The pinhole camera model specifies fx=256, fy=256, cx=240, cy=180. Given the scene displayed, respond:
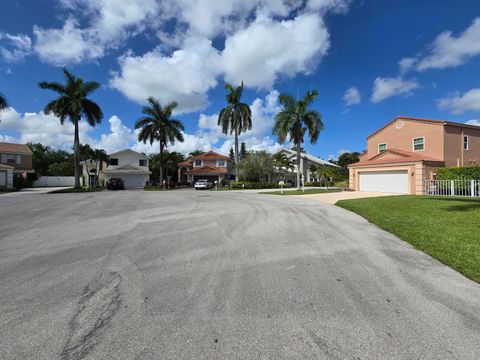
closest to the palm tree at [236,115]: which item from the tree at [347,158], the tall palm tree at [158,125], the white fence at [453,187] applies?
the tall palm tree at [158,125]

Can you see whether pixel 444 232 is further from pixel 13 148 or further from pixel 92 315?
pixel 13 148

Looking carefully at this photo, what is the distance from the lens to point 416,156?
902 inches

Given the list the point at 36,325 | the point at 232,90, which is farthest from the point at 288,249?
the point at 232,90

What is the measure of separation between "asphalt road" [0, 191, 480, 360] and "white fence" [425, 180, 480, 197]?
15.9 m

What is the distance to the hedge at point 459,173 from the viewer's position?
18.6 m

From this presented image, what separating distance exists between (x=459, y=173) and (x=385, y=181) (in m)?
5.57

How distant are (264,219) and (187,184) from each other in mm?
37609

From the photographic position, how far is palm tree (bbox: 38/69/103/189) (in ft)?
97.6

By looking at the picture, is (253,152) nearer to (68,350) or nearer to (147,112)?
(147,112)

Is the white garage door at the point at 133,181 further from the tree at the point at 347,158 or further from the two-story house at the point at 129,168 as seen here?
the tree at the point at 347,158

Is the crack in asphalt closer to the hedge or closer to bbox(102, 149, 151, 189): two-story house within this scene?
the hedge

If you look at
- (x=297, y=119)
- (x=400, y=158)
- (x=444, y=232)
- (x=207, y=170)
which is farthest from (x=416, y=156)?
(x=207, y=170)

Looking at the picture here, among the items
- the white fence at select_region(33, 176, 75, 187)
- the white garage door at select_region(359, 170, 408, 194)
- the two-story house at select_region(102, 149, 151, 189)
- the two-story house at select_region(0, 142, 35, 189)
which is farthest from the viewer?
the white fence at select_region(33, 176, 75, 187)

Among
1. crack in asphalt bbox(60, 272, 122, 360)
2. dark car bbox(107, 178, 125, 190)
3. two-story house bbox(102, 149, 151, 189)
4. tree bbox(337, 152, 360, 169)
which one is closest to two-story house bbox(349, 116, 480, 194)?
crack in asphalt bbox(60, 272, 122, 360)
